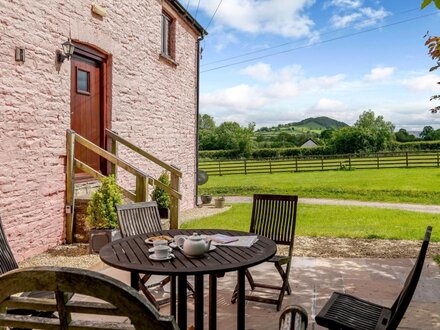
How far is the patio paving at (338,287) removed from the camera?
3514 millimetres

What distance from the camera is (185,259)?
107 inches

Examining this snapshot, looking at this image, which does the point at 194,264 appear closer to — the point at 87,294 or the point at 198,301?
the point at 198,301

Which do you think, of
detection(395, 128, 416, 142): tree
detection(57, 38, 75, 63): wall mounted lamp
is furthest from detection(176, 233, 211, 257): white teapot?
detection(395, 128, 416, 142): tree

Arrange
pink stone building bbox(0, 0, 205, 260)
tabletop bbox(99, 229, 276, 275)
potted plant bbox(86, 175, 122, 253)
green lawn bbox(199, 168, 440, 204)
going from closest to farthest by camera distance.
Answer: tabletop bbox(99, 229, 276, 275) → pink stone building bbox(0, 0, 205, 260) → potted plant bbox(86, 175, 122, 253) → green lawn bbox(199, 168, 440, 204)

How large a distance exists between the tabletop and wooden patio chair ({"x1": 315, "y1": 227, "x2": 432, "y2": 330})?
21.1 inches

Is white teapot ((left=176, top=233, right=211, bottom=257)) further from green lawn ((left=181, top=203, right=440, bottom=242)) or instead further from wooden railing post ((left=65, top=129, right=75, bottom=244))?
green lawn ((left=181, top=203, right=440, bottom=242))

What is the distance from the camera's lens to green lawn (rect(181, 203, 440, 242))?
24.5ft

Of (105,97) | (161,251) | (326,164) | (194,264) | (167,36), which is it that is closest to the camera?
(194,264)

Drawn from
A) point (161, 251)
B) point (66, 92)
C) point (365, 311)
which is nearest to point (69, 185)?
point (66, 92)

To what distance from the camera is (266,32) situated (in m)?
23.9

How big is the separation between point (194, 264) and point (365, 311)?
1176 mm

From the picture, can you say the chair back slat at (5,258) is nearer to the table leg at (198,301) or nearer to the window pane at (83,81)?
the table leg at (198,301)

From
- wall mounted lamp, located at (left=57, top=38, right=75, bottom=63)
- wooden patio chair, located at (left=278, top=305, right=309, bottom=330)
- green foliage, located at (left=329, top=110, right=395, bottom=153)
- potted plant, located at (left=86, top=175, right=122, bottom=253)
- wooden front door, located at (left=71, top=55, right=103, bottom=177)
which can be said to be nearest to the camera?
wooden patio chair, located at (left=278, top=305, right=309, bottom=330)

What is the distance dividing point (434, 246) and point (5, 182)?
253 inches
